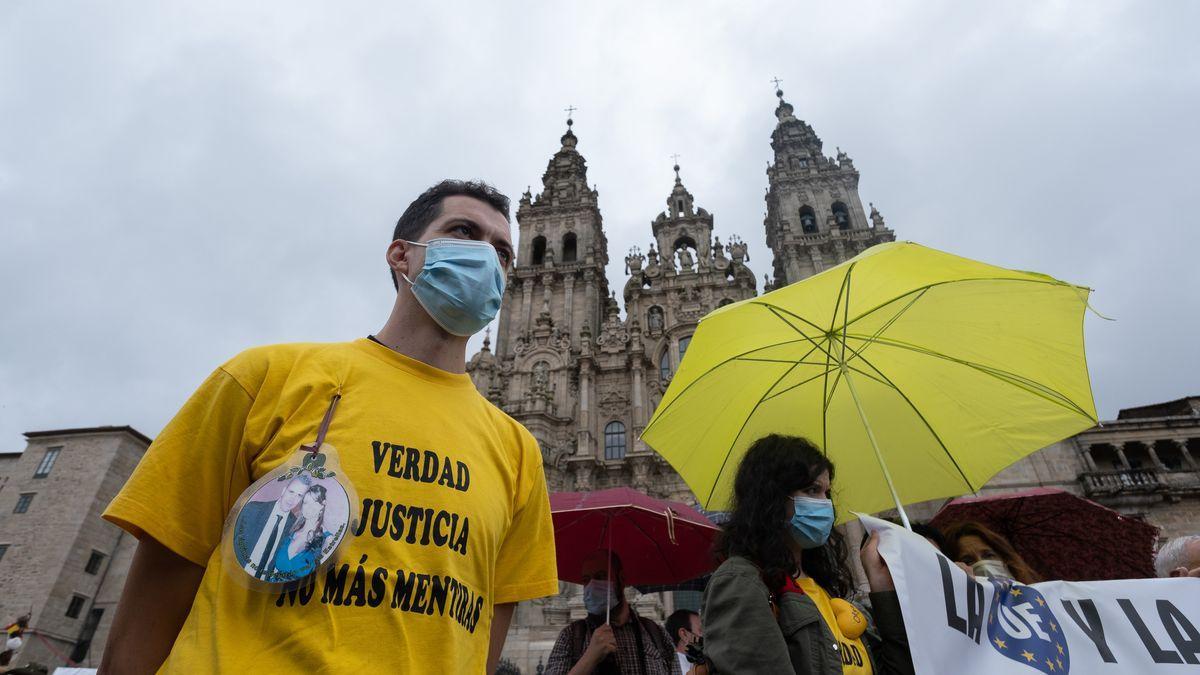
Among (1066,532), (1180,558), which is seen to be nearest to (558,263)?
(1066,532)

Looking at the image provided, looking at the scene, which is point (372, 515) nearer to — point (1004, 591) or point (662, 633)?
point (1004, 591)

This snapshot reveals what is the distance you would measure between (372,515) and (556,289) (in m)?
30.6

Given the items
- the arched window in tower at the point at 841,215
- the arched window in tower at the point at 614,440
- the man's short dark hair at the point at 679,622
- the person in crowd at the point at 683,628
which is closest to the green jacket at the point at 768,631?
the person in crowd at the point at 683,628

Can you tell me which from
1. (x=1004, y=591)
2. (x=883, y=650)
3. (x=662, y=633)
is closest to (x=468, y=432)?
(x=883, y=650)

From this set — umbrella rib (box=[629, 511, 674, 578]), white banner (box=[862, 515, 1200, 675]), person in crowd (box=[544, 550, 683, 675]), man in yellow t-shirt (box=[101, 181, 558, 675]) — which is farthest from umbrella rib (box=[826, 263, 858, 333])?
umbrella rib (box=[629, 511, 674, 578])

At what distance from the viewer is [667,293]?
102 feet

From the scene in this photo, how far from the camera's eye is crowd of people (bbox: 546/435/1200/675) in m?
2.41

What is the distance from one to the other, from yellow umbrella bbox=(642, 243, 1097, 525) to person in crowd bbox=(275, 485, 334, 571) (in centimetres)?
288

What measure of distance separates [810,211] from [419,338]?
35756mm

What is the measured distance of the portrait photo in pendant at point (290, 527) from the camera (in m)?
1.27

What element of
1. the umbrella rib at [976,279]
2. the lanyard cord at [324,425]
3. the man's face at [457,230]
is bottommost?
the lanyard cord at [324,425]

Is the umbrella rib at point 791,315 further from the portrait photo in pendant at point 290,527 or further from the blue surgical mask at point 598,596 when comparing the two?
the portrait photo in pendant at point 290,527

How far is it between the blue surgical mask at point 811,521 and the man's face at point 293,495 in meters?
2.44

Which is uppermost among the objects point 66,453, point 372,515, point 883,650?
point 66,453
